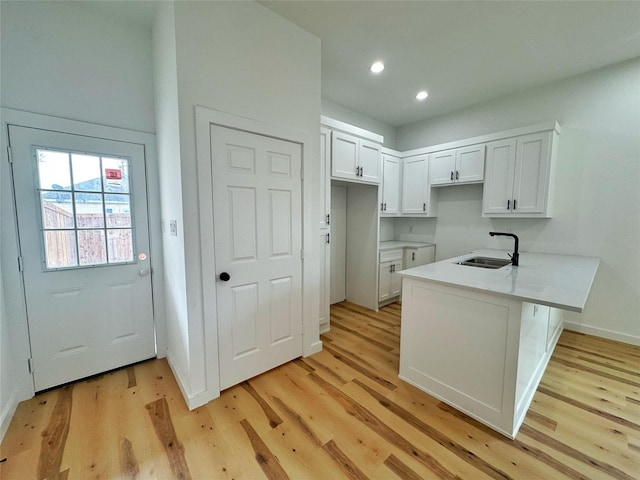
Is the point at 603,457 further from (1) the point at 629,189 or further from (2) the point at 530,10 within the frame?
(2) the point at 530,10

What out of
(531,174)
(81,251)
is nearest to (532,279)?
(531,174)

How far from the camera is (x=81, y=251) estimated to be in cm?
208

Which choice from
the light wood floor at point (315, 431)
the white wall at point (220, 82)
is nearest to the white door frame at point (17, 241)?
the light wood floor at point (315, 431)

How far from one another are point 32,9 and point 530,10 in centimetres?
380

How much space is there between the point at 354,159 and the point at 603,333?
11.8ft

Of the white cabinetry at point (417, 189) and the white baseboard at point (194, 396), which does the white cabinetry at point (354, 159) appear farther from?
the white baseboard at point (194, 396)

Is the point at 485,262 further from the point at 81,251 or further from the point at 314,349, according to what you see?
the point at 81,251

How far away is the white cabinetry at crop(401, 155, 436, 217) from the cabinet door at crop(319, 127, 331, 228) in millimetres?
1783

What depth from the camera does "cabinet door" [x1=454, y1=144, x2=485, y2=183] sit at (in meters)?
3.40

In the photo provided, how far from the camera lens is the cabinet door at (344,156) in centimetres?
298

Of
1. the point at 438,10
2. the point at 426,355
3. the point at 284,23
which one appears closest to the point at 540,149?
the point at 438,10

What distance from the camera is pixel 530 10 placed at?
2041 millimetres

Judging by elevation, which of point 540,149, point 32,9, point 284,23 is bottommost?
point 540,149

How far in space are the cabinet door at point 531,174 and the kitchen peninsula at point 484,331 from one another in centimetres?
109
